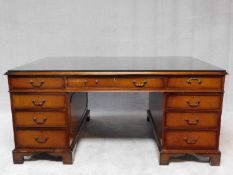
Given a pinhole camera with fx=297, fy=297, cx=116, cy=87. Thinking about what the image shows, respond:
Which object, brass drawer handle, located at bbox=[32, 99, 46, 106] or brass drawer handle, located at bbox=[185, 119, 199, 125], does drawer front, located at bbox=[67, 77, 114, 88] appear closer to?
brass drawer handle, located at bbox=[32, 99, 46, 106]

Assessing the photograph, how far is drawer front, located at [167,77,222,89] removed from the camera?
2191 millimetres

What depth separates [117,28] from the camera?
138 inches

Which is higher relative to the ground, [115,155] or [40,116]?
[40,116]

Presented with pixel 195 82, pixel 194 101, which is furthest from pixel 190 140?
pixel 195 82

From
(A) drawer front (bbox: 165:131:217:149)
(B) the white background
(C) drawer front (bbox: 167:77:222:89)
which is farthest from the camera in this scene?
Answer: (B) the white background

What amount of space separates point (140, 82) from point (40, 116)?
2.67 feet

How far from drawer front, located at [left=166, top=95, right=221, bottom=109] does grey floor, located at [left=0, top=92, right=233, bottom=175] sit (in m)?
0.49

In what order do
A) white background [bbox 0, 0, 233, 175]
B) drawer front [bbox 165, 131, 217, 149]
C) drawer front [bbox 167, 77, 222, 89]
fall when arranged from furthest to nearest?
white background [bbox 0, 0, 233, 175], drawer front [bbox 165, 131, 217, 149], drawer front [bbox 167, 77, 222, 89]

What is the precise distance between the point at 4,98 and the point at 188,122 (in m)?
2.48

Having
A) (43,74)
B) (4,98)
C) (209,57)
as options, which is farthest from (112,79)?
(4,98)

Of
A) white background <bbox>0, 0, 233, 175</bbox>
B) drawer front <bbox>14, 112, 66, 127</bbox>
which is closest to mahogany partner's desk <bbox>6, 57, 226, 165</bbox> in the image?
drawer front <bbox>14, 112, 66, 127</bbox>

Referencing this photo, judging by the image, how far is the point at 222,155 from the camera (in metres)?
2.52

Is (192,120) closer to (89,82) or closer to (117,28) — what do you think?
(89,82)

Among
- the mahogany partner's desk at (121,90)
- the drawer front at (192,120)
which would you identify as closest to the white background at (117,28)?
the mahogany partner's desk at (121,90)
